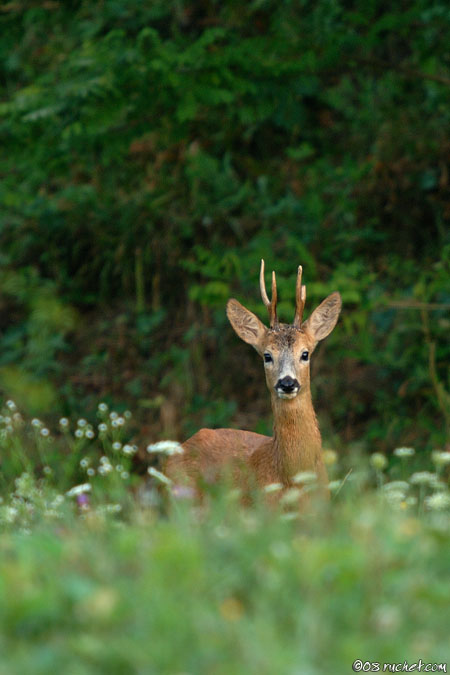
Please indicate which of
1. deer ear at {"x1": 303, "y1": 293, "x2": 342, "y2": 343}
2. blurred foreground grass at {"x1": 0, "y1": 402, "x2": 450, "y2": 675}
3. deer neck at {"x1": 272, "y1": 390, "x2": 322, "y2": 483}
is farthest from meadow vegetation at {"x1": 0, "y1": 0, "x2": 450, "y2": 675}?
deer ear at {"x1": 303, "y1": 293, "x2": 342, "y2": 343}

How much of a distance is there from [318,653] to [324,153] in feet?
28.6

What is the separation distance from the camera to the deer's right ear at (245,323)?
597 centimetres

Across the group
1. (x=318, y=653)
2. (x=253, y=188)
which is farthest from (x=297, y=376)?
(x=253, y=188)

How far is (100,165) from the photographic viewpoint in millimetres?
11523

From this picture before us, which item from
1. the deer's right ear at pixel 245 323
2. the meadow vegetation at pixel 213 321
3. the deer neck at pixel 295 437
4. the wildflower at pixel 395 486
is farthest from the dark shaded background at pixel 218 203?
the wildflower at pixel 395 486

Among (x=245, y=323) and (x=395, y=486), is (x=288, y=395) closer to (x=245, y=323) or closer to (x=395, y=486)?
(x=245, y=323)

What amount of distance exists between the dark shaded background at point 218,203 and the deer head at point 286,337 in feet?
6.19

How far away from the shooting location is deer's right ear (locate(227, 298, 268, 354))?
19.6 feet

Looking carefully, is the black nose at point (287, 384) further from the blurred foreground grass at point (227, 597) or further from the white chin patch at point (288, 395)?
the blurred foreground grass at point (227, 597)

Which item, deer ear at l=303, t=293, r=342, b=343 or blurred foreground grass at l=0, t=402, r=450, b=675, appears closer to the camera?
blurred foreground grass at l=0, t=402, r=450, b=675

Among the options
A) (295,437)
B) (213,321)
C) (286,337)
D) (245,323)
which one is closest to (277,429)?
(295,437)

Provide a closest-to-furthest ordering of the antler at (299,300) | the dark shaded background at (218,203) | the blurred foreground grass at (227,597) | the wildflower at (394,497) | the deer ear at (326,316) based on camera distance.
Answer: the blurred foreground grass at (227,597), the wildflower at (394,497), the antler at (299,300), the deer ear at (326,316), the dark shaded background at (218,203)

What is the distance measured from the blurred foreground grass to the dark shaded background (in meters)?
4.35

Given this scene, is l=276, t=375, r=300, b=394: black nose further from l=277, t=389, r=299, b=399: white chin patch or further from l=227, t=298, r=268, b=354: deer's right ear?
l=227, t=298, r=268, b=354: deer's right ear
